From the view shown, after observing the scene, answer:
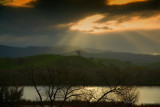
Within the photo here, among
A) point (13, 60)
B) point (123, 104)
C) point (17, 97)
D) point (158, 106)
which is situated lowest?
point (13, 60)

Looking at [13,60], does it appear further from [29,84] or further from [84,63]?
[29,84]

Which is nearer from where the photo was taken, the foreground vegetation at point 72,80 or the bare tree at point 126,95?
the bare tree at point 126,95

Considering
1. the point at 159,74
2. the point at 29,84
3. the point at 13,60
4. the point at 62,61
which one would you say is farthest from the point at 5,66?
the point at 159,74

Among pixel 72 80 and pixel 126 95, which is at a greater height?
pixel 72 80

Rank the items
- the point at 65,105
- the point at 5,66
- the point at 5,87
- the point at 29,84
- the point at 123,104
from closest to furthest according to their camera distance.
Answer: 1. the point at 5,87
2. the point at 123,104
3. the point at 65,105
4. the point at 29,84
5. the point at 5,66

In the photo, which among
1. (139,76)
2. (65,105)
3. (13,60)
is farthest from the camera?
(13,60)

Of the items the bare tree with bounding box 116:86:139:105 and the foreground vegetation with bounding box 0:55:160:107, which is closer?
the bare tree with bounding box 116:86:139:105

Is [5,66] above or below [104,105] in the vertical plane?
below

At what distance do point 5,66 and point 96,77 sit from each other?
234 ft

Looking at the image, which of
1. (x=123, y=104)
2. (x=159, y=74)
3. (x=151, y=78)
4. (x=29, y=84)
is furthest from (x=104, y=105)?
(x=159, y=74)

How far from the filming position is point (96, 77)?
129m

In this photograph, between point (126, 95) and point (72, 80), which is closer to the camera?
point (126, 95)

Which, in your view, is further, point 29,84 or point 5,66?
point 5,66

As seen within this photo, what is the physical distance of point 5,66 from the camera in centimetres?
17025
